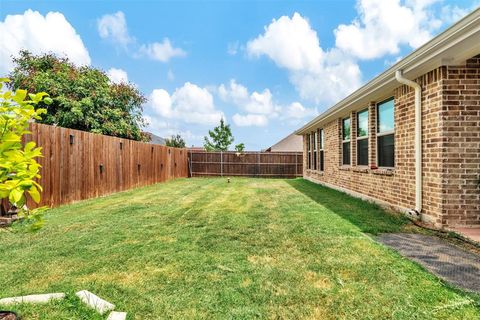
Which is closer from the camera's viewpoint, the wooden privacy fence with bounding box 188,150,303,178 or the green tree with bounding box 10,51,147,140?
the green tree with bounding box 10,51,147,140

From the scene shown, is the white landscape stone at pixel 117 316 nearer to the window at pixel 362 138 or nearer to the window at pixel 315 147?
the window at pixel 362 138

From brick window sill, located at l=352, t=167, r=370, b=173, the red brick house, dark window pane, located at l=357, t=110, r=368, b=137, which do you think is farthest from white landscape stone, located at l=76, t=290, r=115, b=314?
dark window pane, located at l=357, t=110, r=368, b=137

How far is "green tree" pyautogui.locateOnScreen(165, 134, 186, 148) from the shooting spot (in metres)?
37.8

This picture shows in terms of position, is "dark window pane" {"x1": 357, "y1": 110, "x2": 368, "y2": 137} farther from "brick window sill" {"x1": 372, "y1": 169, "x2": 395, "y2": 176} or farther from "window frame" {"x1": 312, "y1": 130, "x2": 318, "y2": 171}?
Result: "window frame" {"x1": 312, "y1": 130, "x2": 318, "y2": 171}

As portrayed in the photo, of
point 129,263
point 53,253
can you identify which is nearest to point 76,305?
point 129,263

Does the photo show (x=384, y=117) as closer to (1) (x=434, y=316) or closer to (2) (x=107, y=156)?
(1) (x=434, y=316)

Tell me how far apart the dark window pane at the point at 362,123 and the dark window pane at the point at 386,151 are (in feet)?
2.73

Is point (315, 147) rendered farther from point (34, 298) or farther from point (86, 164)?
point (34, 298)

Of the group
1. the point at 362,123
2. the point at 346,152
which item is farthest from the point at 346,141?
the point at 362,123

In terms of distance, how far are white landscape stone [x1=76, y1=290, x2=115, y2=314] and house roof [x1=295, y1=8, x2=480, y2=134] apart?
4421mm

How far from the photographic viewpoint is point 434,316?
1.89 metres

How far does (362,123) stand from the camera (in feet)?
24.3

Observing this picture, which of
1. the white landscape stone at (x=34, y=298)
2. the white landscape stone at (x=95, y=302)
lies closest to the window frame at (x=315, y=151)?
the white landscape stone at (x=95, y=302)

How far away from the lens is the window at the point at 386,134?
5.79 meters
